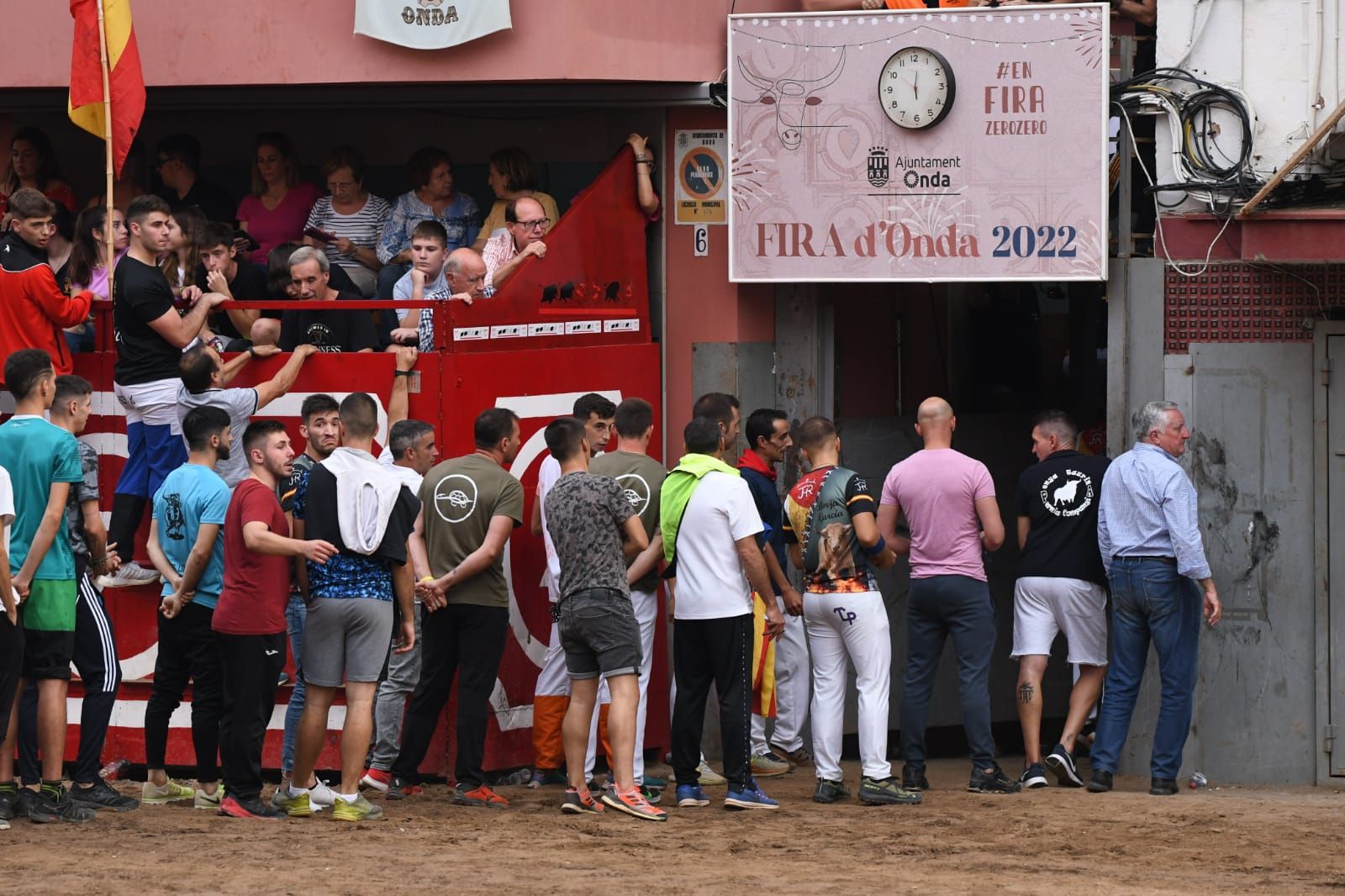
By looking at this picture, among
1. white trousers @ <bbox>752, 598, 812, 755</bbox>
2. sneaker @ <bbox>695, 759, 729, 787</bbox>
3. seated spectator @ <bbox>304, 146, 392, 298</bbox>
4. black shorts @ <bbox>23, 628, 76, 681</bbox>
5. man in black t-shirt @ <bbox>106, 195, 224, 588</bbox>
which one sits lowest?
sneaker @ <bbox>695, 759, 729, 787</bbox>

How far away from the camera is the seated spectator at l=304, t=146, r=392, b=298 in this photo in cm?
1173

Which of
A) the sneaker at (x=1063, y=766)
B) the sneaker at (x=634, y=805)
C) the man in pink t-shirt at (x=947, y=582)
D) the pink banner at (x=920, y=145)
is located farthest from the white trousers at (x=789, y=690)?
the pink banner at (x=920, y=145)

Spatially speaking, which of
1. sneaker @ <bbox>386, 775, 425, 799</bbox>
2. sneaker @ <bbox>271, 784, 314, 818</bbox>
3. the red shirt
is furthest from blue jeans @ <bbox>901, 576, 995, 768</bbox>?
the red shirt

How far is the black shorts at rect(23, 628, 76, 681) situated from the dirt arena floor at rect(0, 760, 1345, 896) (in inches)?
27.1

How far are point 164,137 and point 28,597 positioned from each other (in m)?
5.01

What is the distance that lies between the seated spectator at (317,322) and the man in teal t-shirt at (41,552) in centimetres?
182

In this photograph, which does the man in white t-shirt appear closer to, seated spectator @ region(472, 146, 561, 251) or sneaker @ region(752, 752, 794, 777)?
sneaker @ region(752, 752, 794, 777)

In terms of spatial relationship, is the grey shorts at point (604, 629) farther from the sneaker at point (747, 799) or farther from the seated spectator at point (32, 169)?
the seated spectator at point (32, 169)

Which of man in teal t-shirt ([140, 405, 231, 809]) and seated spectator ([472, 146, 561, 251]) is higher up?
seated spectator ([472, 146, 561, 251])

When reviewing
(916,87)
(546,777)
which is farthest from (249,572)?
(916,87)

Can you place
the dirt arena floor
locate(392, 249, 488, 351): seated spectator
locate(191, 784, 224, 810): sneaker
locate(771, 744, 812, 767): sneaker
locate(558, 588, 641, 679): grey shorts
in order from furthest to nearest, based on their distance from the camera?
locate(771, 744, 812, 767): sneaker
locate(392, 249, 488, 351): seated spectator
locate(191, 784, 224, 810): sneaker
locate(558, 588, 641, 679): grey shorts
the dirt arena floor

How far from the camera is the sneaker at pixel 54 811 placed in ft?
28.7

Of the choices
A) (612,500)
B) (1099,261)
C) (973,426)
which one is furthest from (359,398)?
(973,426)

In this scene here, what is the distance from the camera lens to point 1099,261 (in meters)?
10.8
